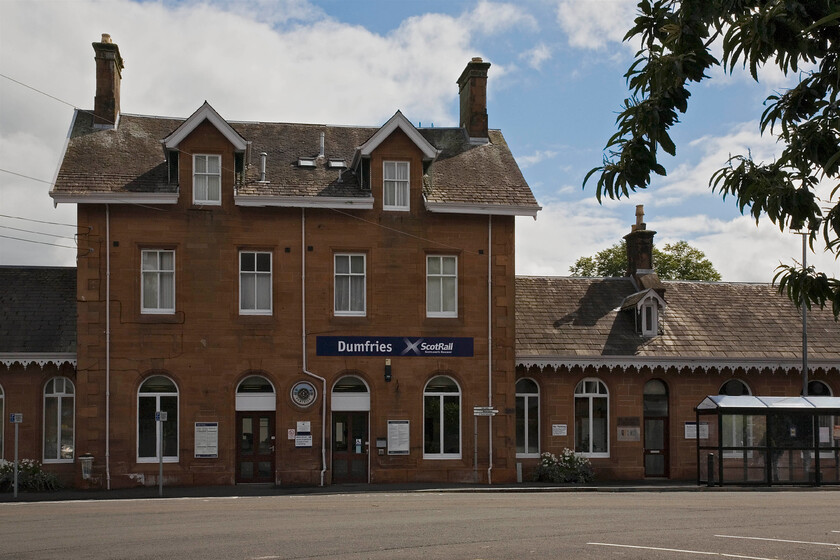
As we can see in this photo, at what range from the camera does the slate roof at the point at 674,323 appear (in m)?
31.3

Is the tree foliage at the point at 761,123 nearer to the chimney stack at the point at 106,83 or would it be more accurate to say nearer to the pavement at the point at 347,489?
the pavement at the point at 347,489

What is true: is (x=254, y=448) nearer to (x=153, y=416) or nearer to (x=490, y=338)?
(x=153, y=416)

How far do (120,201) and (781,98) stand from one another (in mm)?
23467

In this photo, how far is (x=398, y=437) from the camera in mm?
28641

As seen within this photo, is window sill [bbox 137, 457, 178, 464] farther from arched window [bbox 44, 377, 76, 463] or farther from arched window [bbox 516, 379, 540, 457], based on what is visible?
arched window [bbox 516, 379, 540, 457]

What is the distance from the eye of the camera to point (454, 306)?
29406 millimetres

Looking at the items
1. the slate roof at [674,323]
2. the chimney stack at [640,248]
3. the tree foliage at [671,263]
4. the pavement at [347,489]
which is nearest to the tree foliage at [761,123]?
the pavement at [347,489]

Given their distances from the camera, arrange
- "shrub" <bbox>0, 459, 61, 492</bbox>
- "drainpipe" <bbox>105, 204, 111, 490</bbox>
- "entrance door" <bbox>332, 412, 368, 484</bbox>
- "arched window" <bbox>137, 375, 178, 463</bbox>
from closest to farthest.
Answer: "shrub" <bbox>0, 459, 61, 492</bbox>, "drainpipe" <bbox>105, 204, 111, 490</bbox>, "arched window" <bbox>137, 375, 178, 463</bbox>, "entrance door" <bbox>332, 412, 368, 484</bbox>

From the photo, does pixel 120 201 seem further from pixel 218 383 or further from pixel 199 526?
pixel 199 526

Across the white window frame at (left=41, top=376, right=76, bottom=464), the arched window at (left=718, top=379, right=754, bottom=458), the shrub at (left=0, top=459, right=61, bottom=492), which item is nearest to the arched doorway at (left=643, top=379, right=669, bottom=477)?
the arched window at (left=718, top=379, right=754, bottom=458)

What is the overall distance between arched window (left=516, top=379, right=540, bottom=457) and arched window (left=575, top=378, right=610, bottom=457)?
128 cm

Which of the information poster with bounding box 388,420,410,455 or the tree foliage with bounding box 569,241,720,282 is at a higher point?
the tree foliage with bounding box 569,241,720,282

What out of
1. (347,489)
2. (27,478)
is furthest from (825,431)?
(27,478)

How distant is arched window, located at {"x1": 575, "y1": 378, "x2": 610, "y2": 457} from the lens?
31078 mm
